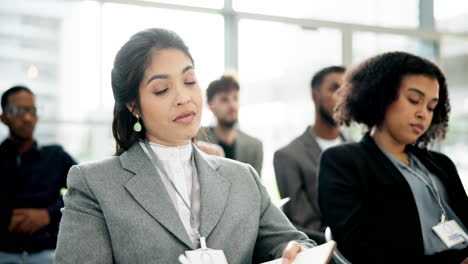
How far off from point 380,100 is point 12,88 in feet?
8.54

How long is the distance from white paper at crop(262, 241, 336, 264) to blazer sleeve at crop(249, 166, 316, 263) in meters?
0.21

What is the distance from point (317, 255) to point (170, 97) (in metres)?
0.68

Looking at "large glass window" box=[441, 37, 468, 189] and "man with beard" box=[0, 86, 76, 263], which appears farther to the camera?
"large glass window" box=[441, 37, 468, 189]

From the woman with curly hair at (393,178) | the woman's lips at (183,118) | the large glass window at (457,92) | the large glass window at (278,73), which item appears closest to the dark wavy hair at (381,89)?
the woman with curly hair at (393,178)

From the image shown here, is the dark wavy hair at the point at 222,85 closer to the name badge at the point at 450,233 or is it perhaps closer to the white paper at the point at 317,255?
the name badge at the point at 450,233

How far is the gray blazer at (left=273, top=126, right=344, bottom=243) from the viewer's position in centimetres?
297

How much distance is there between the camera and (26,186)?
3.27m

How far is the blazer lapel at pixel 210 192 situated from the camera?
60.8 inches

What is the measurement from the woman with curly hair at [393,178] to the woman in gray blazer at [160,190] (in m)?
0.53

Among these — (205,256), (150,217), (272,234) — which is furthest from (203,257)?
(272,234)

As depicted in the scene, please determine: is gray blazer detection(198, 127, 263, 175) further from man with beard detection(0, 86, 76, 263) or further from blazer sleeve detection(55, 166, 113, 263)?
blazer sleeve detection(55, 166, 113, 263)

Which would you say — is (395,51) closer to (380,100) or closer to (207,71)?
(380,100)

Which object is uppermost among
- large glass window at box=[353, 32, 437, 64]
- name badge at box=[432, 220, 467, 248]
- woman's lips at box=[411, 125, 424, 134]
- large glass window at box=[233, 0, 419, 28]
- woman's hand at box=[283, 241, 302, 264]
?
large glass window at box=[233, 0, 419, 28]

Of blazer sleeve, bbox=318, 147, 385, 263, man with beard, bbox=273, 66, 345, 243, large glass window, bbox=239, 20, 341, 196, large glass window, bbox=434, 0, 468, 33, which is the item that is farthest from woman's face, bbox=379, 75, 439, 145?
large glass window, bbox=434, 0, 468, 33
